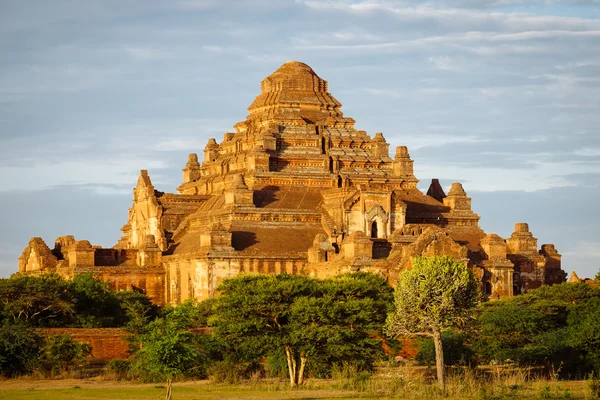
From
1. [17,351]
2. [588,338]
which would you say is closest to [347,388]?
[588,338]

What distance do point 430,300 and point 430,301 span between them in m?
0.04

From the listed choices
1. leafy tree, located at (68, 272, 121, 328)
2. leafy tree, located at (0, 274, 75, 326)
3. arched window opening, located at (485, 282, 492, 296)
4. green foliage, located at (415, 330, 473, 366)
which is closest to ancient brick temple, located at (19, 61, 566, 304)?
arched window opening, located at (485, 282, 492, 296)

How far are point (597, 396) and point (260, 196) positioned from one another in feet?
102

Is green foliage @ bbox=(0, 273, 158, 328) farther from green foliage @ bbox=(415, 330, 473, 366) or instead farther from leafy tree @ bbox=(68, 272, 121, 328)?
green foliage @ bbox=(415, 330, 473, 366)

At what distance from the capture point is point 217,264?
78938 millimetres

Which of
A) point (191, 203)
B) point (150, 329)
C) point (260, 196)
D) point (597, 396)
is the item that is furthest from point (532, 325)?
point (191, 203)

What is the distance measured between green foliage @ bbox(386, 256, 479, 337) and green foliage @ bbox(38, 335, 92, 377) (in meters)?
12.9

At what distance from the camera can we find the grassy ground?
56.3 m

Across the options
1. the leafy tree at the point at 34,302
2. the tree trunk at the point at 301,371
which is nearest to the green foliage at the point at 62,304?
the leafy tree at the point at 34,302

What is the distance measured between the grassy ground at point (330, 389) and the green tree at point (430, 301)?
1.93m

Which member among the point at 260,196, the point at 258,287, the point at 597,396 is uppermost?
the point at 260,196

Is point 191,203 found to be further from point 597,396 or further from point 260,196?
point 597,396

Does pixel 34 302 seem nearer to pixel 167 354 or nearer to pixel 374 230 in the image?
pixel 167 354

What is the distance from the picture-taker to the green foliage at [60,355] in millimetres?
62969
